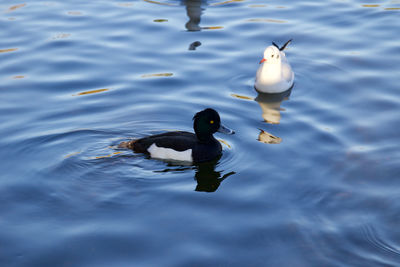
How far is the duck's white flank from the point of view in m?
8.90

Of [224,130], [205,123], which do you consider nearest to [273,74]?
[224,130]

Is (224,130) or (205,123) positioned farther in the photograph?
(224,130)

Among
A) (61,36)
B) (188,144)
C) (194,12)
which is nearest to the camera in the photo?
(188,144)

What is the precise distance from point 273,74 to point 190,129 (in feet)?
7.42

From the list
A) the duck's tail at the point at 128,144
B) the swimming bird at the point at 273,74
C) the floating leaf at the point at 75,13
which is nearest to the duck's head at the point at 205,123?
the duck's tail at the point at 128,144

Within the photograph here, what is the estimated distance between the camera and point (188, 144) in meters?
9.02

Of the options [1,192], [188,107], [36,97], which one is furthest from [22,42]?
[1,192]

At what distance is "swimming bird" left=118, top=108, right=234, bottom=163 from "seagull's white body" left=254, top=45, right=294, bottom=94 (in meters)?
2.48

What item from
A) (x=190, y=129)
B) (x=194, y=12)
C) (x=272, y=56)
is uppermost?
(x=194, y=12)

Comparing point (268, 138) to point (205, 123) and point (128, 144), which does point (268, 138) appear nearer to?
point (205, 123)

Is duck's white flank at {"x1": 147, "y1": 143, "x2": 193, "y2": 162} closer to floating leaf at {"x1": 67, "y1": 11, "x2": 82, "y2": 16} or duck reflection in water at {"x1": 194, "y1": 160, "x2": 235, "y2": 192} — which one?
duck reflection in water at {"x1": 194, "y1": 160, "x2": 235, "y2": 192}

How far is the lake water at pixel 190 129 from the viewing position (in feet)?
23.2

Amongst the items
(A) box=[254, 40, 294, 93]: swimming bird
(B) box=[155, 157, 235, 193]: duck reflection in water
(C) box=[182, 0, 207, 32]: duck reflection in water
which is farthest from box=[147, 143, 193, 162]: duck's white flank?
(C) box=[182, 0, 207, 32]: duck reflection in water

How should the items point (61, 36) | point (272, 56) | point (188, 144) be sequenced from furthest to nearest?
point (61, 36), point (272, 56), point (188, 144)
